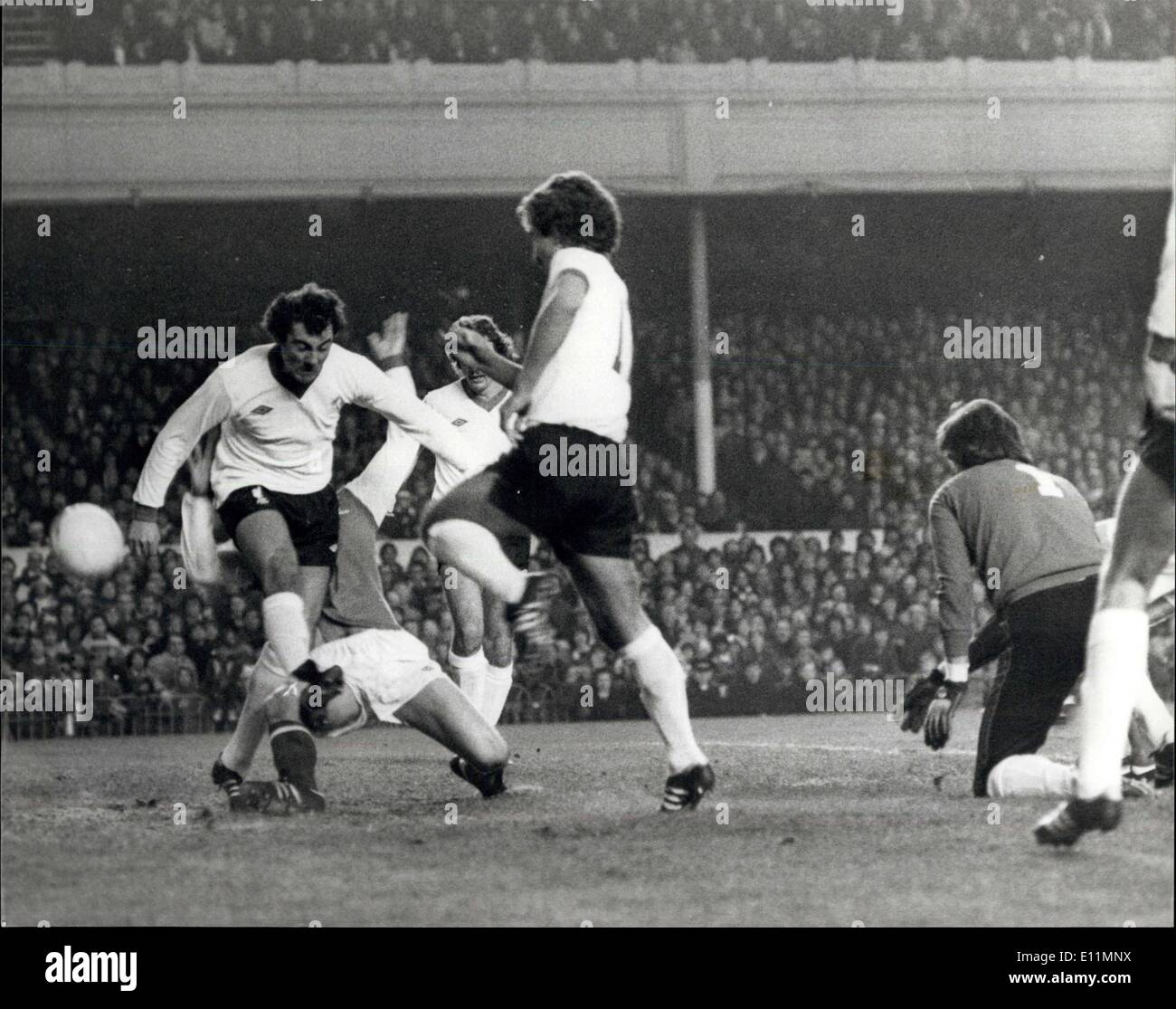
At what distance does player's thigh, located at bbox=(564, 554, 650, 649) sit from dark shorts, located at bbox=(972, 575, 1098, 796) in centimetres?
120

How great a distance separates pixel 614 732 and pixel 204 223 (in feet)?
9.44

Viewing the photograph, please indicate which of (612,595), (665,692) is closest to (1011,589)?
(665,692)

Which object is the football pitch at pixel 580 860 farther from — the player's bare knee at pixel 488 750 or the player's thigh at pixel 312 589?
the player's thigh at pixel 312 589

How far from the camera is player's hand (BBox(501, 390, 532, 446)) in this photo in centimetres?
515

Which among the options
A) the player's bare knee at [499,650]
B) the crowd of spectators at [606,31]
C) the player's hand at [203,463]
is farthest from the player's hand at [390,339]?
the crowd of spectators at [606,31]

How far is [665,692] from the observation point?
520 centimetres

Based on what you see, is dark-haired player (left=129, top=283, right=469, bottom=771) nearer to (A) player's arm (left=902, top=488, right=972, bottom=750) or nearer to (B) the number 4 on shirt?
(A) player's arm (left=902, top=488, right=972, bottom=750)

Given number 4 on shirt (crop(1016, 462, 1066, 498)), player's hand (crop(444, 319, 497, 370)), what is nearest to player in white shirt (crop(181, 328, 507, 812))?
player's hand (crop(444, 319, 497, 370))

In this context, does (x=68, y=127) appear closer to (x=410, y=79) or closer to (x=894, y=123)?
(x=410, y=79)

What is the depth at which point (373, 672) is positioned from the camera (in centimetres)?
559

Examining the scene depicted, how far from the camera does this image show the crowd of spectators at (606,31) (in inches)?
251

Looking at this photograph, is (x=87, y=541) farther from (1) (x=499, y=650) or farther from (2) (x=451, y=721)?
(2) (x=451, y=721)
